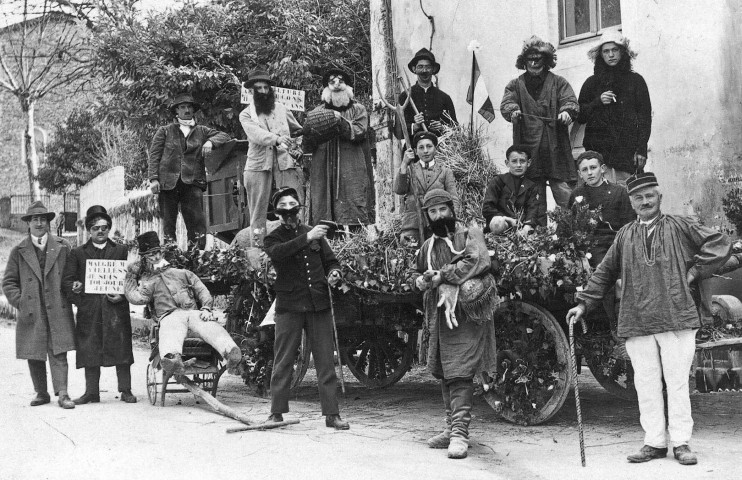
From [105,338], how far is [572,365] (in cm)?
475

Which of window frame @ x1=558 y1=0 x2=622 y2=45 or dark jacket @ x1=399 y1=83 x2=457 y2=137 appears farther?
window frame @ x1=558 y1=0 x2=622 y2=45

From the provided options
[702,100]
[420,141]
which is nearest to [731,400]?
[702,100]

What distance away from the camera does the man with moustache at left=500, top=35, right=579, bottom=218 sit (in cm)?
955

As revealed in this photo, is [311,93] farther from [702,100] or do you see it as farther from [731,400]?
[731,400]

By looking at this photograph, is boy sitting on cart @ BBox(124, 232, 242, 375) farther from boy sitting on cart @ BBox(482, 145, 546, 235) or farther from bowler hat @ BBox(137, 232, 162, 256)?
boy sitting on cart @ BBox(482, 145, 546, 235)

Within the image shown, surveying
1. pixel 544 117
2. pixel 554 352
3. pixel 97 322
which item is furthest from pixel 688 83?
pixel 97 322

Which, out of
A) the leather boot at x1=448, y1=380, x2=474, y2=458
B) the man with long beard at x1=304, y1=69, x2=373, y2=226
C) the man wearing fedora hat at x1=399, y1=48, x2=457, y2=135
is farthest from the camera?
the man wearing fedora hat at x1=399, y1=48, x2=457, y2=135

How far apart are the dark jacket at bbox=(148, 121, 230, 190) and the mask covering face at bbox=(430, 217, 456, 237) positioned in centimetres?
401

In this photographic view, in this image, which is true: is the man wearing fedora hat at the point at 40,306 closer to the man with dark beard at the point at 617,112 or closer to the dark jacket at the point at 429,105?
the dark jacket at the point at 429,105

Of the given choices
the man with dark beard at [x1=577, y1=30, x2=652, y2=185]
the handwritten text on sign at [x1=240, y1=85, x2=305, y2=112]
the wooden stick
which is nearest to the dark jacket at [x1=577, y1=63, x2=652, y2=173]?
the man with dark beard at [x1=577, y1=30, x2=652, y2=185]

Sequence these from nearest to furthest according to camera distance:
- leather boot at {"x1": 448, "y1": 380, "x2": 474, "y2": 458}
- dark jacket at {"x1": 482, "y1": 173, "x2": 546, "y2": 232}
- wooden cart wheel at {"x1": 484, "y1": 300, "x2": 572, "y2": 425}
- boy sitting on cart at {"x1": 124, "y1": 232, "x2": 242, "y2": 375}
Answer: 1. leather boot at {"x1": 448, "y1": 380, "x2": 474, "y2": 458}
2. wooden cart wheel at {"x1": 484, "y1": 300, "x2": 572, "y2": 425}
3. dark jacket at {"x1": 482, "y1": 173, "x2": 546, "y2": 232}
4. boy sitting on cart at {"x1": 124, "y1": 232, "x2": 242, "y2": 375}

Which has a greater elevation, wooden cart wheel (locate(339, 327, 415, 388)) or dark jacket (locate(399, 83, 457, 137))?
dark jacket (locate(399, 83, 457, 137))

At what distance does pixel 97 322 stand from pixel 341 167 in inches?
115

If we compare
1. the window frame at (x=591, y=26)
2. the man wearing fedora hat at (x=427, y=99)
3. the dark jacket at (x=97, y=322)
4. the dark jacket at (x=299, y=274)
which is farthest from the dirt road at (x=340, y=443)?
the window frame at (x=591, y=26)
